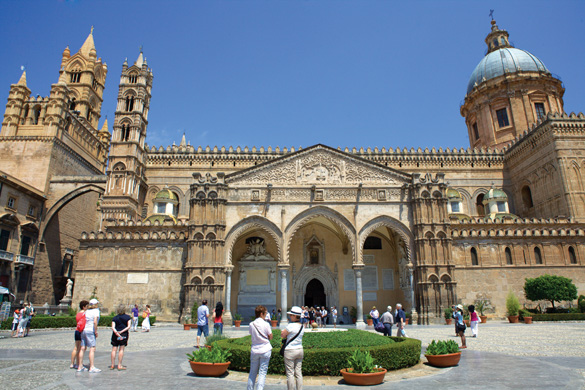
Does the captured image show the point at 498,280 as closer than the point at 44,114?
Yes

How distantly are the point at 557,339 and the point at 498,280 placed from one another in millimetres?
14256

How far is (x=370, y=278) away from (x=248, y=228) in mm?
11336

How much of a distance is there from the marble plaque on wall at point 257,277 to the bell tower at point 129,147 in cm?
1277

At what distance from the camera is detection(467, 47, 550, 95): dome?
47.3m

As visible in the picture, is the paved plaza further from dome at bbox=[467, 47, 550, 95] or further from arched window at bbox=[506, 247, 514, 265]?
dome at bbox=[467, 47, 550, 95]

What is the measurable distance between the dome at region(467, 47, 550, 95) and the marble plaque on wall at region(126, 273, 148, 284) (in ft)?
151

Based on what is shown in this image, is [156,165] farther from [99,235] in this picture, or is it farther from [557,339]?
[557,339]

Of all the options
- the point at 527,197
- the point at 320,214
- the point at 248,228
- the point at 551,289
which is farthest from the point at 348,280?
the point at 527,197

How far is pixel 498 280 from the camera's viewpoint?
1125 inches

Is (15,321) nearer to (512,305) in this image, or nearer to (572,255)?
(512,305)

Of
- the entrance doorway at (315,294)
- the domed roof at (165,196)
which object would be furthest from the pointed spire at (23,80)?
the entrance doorway at (315,294)

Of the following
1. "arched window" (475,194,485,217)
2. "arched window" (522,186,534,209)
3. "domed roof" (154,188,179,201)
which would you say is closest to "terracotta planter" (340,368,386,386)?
"domed roof" (154,188,179,201)

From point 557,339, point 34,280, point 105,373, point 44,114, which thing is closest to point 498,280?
point 557,339

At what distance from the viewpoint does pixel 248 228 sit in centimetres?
2769
